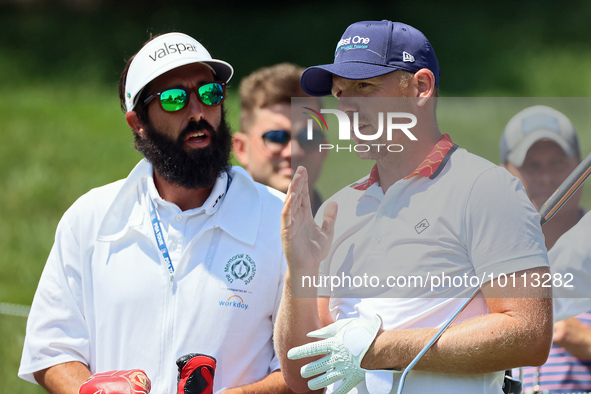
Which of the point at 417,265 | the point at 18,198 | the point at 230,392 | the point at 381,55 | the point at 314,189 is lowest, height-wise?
the point at 230,392

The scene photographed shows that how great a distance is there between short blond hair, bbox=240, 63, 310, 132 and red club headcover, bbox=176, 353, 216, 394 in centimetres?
183

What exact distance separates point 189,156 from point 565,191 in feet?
5.19

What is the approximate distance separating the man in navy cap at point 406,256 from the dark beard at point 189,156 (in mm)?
826

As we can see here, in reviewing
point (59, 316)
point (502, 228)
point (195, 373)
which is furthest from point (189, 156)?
point (502, 228)

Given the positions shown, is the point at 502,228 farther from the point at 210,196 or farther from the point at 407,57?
the point at 210,196

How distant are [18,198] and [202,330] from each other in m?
6.87

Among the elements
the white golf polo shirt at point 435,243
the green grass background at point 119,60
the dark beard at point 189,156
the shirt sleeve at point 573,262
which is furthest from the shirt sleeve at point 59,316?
the green grass background at point 119,60

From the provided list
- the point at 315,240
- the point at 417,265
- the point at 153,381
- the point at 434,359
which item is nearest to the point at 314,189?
the point at 315,240

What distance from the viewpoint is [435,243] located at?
8.42 ft

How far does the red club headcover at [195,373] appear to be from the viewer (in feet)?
9.92

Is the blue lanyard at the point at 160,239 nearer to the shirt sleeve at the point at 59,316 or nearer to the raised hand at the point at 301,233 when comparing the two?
the shirt sleeve at the point at 59,316

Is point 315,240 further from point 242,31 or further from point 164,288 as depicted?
point 242,31

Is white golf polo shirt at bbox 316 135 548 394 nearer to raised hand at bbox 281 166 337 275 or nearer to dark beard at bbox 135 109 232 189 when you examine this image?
raised hand at bbox 281 166 337 275

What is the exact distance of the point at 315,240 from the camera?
2.74m
